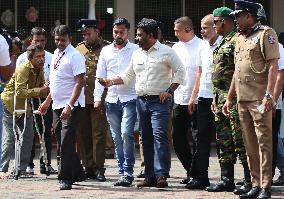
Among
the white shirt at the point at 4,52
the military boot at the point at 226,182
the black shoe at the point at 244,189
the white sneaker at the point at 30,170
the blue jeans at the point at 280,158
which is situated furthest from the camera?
the white sneaker at the point at 30,170

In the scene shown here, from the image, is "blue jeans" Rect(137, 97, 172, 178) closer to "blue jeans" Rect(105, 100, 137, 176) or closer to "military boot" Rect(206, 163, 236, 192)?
"blue jeans" Rect(105, 100, 137, 176)

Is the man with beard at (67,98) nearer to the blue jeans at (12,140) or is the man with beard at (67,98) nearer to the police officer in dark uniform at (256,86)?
the blue jeans at (12,140)

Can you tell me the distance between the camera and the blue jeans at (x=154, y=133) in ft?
35.2

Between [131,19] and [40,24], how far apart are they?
2002 mm

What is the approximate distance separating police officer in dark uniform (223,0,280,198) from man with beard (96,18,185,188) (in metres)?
1.27

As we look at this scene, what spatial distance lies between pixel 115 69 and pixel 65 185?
1.77m

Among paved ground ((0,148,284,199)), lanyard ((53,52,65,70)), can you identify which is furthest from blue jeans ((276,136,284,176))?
lanyard ((53,52,65,70))

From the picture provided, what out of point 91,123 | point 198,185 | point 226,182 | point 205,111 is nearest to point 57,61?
point 91,123

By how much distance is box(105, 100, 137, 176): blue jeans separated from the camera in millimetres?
11172

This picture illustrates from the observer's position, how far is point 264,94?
9.43m

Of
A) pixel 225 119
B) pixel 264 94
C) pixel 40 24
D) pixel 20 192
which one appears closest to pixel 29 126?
pixel 20 192

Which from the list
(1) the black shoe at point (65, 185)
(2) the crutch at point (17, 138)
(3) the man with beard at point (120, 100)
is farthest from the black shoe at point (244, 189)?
(2) the crutch at point (17, 138)

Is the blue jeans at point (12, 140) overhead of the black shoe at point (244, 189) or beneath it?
overhead

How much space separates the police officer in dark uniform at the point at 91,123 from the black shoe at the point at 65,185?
104 cm
